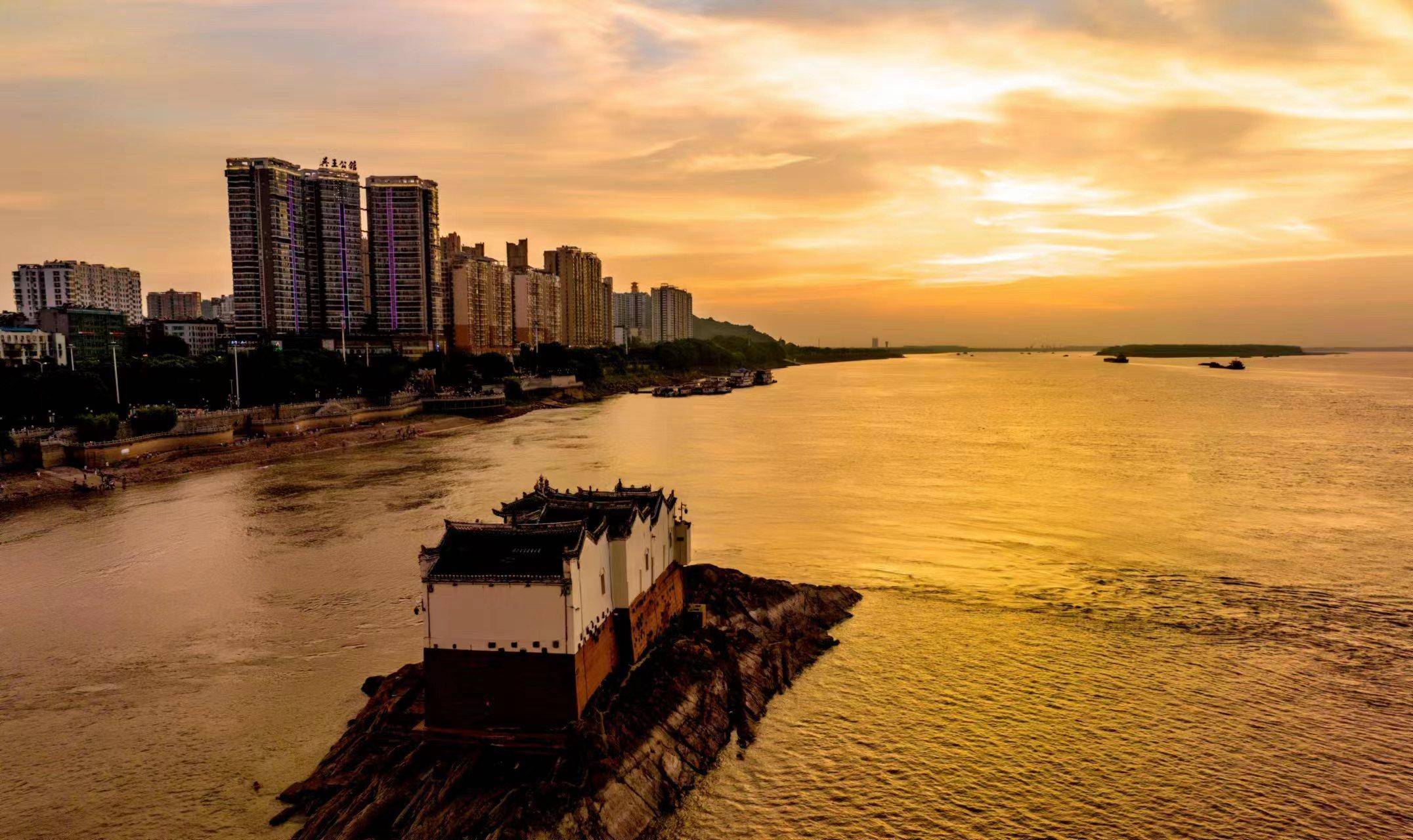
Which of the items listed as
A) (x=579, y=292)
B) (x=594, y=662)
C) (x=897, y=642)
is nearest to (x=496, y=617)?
(x=594, y=662)

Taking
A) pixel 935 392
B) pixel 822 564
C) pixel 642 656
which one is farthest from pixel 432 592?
pixel 935 392

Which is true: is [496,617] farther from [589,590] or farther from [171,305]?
[171,305]

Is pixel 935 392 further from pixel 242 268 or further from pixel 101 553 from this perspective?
pixel 101 553

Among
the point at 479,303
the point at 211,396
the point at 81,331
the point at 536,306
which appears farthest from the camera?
the point at 536,306

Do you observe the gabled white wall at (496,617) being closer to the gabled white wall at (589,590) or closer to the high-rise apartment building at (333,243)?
the gabled white wall at (589,590)

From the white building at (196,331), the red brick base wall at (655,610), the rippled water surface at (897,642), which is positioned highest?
the white building at (196,331)

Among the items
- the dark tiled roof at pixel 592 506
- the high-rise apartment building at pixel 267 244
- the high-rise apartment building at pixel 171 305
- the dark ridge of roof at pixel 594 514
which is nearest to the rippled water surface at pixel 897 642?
the dark ridge of roof at pixel 594 514
